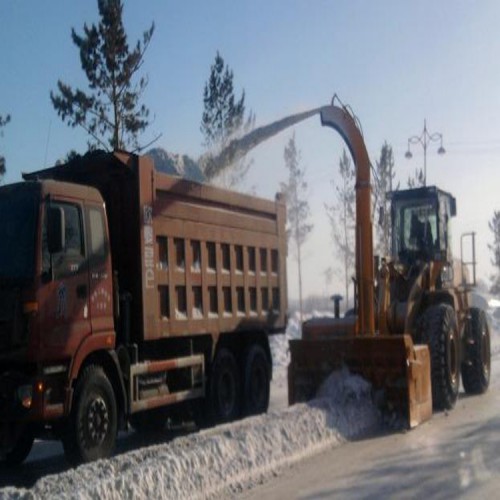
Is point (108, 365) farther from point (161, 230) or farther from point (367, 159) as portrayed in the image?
point (367, 159)

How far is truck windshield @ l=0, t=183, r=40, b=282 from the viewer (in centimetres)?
850

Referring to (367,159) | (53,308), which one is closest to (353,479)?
(53,308)

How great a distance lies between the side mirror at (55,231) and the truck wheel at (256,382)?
5.06 m

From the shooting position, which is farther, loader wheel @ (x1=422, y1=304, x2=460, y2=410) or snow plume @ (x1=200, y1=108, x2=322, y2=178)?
snow plume @ (x1=200, y1=108, x2=322, y2=178)

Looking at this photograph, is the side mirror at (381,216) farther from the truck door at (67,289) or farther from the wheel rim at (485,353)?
the truck door at (67,289)

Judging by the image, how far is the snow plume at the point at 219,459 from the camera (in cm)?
668

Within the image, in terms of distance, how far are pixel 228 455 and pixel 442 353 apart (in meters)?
5.43

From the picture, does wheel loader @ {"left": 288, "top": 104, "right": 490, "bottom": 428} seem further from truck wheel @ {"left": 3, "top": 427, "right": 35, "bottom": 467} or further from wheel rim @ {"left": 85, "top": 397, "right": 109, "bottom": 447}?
truck wheel @ {"left": 3, "top": 427, "right": 35, "bottom": 467}

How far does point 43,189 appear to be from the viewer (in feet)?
29.0

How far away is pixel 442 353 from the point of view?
12.5 metres

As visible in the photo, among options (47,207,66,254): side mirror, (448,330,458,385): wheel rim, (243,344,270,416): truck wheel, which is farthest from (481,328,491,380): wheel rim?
(47,207,66,254): side mirror

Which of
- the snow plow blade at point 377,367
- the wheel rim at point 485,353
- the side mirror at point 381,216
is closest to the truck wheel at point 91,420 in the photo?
the snow plow blade at point 377,367

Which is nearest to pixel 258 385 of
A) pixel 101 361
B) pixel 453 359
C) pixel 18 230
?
pixel 453 359

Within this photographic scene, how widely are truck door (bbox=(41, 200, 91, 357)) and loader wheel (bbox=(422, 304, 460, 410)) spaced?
551 centimetres
